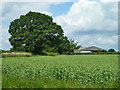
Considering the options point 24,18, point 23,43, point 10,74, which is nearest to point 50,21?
point 24,18

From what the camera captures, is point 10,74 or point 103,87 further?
point 10,74

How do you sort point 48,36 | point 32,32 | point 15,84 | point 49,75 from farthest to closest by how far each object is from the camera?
point 48,36 → point 32,32 → point 49,75 → point 15,84

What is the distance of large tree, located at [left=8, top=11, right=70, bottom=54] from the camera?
34094mm

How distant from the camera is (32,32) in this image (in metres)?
34.8

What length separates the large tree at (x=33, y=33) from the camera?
112 feet

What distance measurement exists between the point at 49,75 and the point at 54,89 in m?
1.52

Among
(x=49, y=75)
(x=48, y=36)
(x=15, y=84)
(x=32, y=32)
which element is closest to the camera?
(x=15, y=84)

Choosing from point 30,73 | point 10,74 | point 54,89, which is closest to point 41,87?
point 54,89

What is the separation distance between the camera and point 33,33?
34.4 m

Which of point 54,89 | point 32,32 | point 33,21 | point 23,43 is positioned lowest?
point 54,89

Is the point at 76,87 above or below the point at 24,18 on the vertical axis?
below

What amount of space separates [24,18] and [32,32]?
4.08 m

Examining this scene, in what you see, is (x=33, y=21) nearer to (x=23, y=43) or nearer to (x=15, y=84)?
(x=23, y=43)

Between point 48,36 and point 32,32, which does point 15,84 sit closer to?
point 32,32
